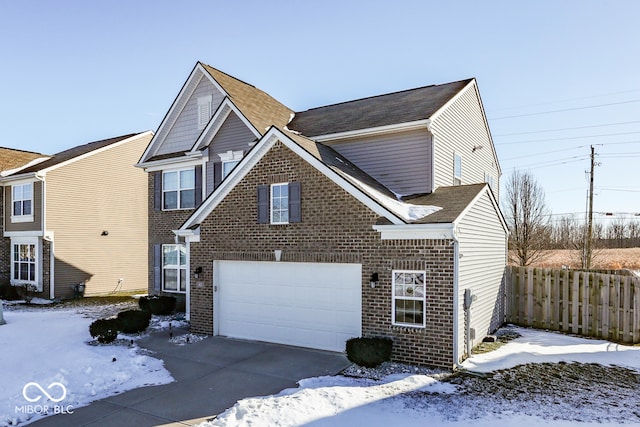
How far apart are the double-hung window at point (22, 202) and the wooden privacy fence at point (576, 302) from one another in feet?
75.1

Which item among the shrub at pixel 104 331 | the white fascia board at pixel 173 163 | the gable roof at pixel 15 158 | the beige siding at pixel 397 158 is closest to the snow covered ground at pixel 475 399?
the beige siding at pixel 397 158

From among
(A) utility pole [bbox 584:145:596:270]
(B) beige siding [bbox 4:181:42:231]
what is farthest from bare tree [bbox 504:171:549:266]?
(B) beige siding [bbox 4:181:42:231]

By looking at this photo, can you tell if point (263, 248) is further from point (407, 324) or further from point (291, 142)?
point (407, 324)

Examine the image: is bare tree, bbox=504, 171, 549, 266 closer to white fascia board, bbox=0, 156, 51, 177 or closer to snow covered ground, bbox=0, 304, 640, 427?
snow covered ground, bbox=0, 304, 640, 427

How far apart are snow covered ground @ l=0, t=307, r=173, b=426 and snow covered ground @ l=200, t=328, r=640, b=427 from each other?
2.99 metres

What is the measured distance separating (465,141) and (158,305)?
13359 mm

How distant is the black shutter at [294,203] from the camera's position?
38.0ft

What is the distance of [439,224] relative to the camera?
9.41m

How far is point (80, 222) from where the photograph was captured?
22.8 metres

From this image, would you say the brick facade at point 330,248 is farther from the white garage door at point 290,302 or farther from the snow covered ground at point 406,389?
the snow covered ground at point 406,389

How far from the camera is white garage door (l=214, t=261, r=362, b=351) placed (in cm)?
1082

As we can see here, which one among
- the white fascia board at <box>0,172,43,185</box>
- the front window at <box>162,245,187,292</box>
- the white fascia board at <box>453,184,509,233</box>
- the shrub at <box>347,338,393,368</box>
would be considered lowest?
the shrub at <box>347,338,393,368</box>

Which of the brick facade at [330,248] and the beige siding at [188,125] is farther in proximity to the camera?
the beige siding at [188,125]

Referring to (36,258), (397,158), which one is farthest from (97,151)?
(397,158)
